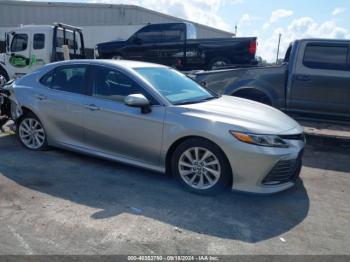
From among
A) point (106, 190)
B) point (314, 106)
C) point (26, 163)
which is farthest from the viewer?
point (314, 106)

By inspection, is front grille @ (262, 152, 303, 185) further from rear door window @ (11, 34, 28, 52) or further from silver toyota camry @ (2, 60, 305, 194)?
rear door window @ (11, 34, 28, 52)

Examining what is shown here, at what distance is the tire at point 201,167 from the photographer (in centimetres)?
451

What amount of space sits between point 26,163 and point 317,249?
399 cm

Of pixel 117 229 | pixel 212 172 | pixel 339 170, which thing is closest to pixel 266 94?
pixel 339 170

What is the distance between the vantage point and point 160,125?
480 centimetres

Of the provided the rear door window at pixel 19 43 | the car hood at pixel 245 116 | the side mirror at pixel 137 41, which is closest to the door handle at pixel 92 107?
the car hood at pixel 245 116

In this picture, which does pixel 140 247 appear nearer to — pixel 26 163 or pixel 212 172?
pixel 212 172

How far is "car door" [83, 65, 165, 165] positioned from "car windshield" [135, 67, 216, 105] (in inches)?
9.2

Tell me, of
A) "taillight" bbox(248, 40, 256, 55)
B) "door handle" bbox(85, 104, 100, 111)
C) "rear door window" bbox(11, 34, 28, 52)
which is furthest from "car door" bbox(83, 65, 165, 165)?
"rear door window" bbox(11, 34, 28, 52)

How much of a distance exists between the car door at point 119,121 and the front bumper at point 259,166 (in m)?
1.00

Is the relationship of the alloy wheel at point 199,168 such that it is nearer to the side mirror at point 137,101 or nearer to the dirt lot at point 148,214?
the dirt lot at point 148,214

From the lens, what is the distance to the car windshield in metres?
5.10

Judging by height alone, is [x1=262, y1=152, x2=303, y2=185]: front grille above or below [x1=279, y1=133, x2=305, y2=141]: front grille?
below

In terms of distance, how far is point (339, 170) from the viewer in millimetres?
6004
